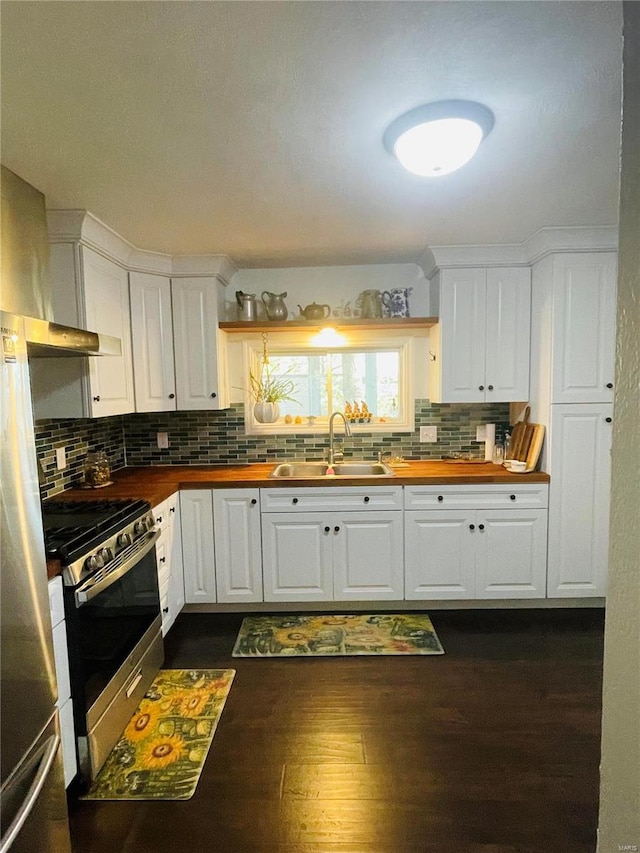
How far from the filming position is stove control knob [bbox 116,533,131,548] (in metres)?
1.92

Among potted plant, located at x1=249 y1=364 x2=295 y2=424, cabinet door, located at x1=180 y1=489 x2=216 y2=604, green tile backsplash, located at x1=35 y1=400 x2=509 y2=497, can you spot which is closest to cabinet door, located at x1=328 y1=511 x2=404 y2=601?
green tile backsplash, located at x1=35 y1=400 x2=509 y2=497

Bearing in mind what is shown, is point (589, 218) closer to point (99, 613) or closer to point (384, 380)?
point (384, 380)

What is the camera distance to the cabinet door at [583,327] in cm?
266

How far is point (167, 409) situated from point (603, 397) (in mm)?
2772

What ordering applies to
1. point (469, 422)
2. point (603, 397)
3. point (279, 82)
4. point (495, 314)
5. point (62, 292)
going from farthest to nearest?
1. point (469, 422)
2. point (495, 314)
3. point (603, 397)
4. point (62, 292)
5. point (279, 82)

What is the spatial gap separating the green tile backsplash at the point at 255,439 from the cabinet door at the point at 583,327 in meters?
0.63

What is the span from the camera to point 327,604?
2.96 m

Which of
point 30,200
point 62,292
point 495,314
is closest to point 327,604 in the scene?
point 495,314

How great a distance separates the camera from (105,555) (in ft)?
5.84

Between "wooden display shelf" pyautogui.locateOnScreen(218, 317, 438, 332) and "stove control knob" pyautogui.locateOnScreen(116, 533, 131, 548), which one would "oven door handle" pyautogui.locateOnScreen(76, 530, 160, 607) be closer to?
"stove control knob" pyautogui.locateOnScreen(116, 533, 131, 548)

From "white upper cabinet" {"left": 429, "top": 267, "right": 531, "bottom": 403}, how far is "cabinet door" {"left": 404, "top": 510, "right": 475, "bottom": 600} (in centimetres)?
80

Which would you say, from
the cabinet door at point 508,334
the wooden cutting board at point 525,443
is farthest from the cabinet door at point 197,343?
the wooden cutting board at point 525,443

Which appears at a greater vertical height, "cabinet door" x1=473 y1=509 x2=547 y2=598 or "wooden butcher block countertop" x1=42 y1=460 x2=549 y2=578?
"wooden butcher block countertop" x1=42 y1=460 x2=549 y2=578

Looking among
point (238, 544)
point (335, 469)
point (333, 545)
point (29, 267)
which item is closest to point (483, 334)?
point (335, 469)
